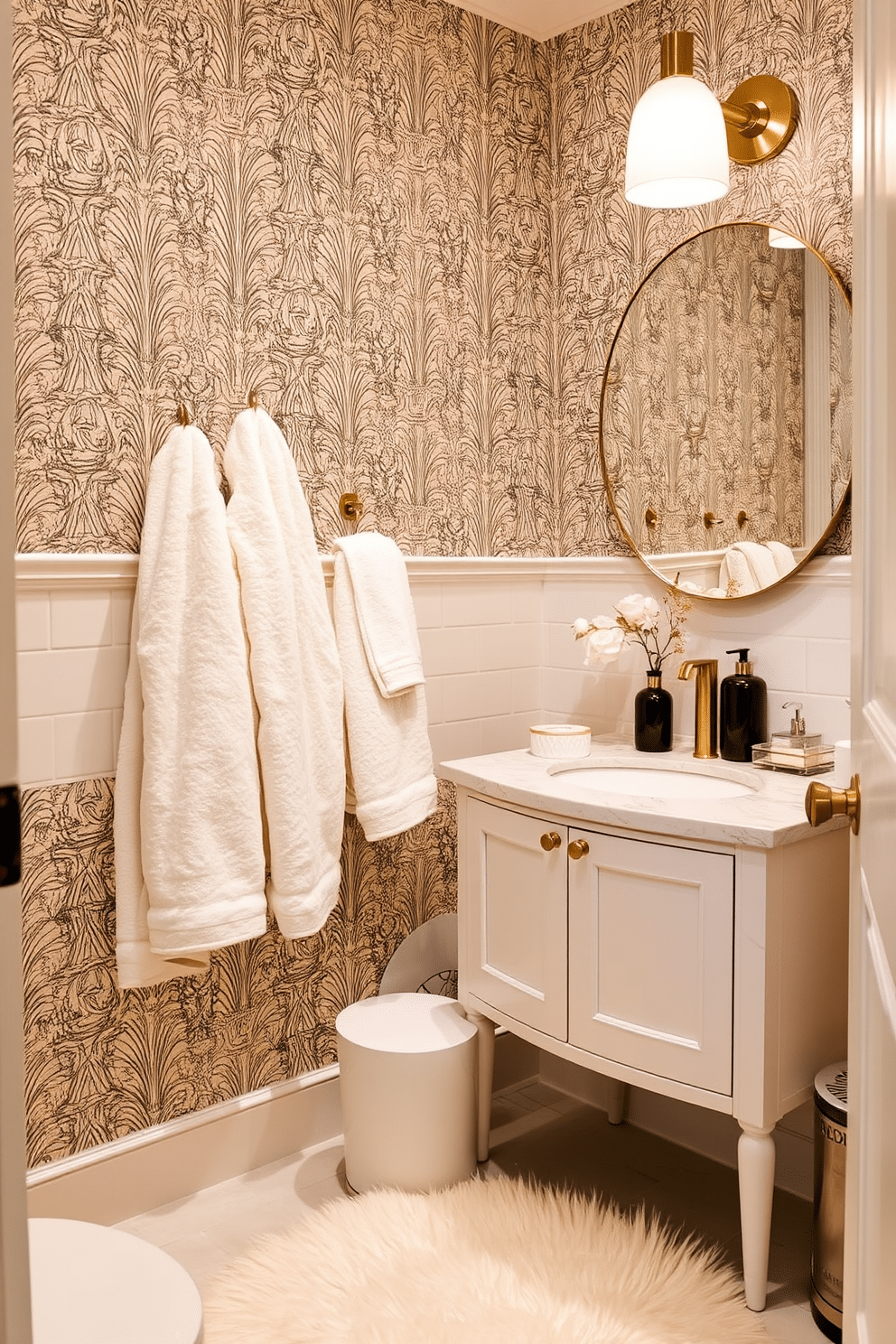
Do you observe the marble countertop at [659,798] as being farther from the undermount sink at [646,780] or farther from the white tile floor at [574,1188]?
the white tile floor at [574,1188]

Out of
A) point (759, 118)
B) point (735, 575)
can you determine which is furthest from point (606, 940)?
point (759, 118)

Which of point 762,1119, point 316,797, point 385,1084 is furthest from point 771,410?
point 385,1084

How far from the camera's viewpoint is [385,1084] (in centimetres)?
198

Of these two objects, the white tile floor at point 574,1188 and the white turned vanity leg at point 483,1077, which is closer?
the white tile floor at point 574,1188

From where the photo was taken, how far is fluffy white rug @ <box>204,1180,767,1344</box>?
5.36 feet

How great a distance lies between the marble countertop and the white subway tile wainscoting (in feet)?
0.69

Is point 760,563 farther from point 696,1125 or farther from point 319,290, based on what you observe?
point 696,1125

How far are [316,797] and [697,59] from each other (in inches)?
67.4

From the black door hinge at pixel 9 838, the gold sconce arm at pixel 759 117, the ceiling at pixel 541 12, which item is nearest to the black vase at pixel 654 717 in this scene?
the gold sconce arm at pixel 759 117

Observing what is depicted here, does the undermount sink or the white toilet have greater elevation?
the undermount sink

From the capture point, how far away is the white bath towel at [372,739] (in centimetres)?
213

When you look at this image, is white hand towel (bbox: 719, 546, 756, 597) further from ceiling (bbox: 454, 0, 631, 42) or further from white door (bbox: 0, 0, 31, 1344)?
white door (bbox: 0, 0, 31, 1344)

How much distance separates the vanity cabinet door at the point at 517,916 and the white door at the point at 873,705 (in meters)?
0.76

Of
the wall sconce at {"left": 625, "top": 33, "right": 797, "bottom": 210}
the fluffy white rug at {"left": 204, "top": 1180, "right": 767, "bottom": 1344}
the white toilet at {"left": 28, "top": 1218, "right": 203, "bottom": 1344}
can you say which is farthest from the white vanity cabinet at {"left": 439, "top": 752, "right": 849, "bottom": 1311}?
the wall sconce at {"left": 625, "top": 33, "right": 797, "bottom": 210}
